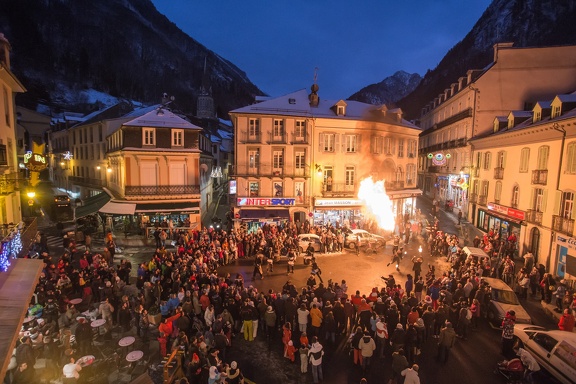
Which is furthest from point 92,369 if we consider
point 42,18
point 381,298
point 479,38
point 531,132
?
point 42,18

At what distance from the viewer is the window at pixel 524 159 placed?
23675 mm

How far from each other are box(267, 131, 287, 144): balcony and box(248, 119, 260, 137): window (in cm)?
112

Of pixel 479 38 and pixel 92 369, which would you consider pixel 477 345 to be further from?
pixel 479 38

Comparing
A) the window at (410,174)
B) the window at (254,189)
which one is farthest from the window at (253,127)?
the window at (410,174)

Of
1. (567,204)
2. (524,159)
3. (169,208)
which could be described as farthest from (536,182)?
(169,208)

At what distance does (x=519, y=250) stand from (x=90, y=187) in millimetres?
43845

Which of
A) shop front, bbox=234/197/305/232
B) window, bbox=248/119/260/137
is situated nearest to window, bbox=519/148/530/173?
shop front, bbox=234/197/305/232

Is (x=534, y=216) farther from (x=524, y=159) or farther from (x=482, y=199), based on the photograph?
(x=482, y=199)

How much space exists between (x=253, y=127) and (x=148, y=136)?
8.79 m

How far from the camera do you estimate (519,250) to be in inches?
933

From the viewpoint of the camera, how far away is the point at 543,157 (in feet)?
71.7

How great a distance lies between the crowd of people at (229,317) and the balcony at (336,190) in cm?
1364

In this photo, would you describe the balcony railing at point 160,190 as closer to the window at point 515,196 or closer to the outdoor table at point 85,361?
the outdoor table at point 85,361

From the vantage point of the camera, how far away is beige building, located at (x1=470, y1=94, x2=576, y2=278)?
755 inches
